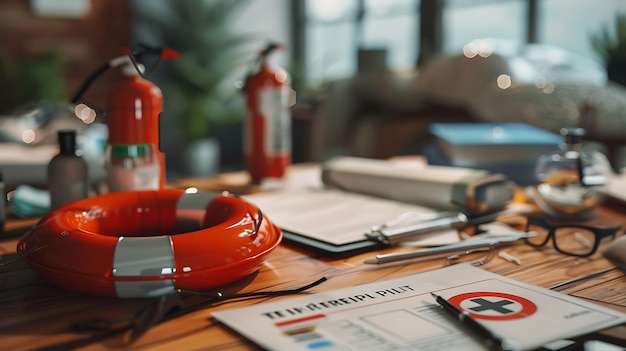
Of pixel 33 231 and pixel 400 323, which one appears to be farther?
pixel 33 231

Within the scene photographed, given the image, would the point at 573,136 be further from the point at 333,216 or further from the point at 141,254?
the point at 141,254

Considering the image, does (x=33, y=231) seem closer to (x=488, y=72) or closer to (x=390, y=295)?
(x=390, y=295)

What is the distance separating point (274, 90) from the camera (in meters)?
1.15

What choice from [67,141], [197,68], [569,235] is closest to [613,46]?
[569,235]

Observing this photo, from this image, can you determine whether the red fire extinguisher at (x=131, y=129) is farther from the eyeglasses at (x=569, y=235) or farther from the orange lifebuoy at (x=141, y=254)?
the eyeglasses at (x=569, y=235)

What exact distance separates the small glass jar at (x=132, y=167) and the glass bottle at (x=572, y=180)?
564mm

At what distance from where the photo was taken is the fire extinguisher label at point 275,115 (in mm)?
1148

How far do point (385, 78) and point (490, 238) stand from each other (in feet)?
9.46

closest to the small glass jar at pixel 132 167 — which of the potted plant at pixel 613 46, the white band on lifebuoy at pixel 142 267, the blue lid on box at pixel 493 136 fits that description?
the white band on lifebuoy at pixel 142 267

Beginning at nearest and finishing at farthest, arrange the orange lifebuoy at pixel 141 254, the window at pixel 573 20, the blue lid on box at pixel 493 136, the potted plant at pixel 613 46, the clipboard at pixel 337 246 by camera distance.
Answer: the orange lifebuoy at pixel 141 254 → the clipboard at pixel 337 246 → the blue lid on box at pixel 493 136 → the potted plant at pixel 613 46 → the window at pixel 573 20

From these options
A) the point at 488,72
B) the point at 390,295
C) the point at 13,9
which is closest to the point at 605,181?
the point at 390,295

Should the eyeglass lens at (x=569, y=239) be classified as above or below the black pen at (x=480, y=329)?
below

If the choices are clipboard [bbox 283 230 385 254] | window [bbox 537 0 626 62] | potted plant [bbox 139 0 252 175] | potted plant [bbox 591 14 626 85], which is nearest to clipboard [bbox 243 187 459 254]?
clipboard [bbox 283 230 385 254]

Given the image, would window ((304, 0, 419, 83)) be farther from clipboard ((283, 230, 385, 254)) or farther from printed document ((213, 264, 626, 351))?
printed document ((213, 264, 626, 351))
